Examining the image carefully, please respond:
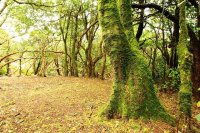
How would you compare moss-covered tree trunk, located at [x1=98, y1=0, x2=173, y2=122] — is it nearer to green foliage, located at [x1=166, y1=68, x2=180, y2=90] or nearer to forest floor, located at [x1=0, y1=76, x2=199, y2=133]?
forest floor, located at [x1=0, y1=76, x2=199, y2=133]

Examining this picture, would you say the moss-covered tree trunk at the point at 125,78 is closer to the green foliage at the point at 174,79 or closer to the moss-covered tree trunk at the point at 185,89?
the moss-covered tree trunk at the point at 185,89

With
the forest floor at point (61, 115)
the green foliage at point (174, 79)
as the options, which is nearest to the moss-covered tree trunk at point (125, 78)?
the forest floor at point (61, 115)

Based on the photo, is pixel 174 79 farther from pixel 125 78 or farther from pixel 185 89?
pixel 125 78

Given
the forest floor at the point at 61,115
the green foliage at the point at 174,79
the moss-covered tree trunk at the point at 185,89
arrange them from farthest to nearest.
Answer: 1. the green foliage at the point at 174,79
2. the moss-covered tree trunk at the point at 185,89
3. the forest floor at the point at 61,115

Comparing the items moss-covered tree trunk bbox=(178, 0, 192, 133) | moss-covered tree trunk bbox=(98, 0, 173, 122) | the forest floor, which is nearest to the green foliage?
the forest floor

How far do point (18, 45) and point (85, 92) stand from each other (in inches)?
858

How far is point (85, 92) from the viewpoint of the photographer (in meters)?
9.01

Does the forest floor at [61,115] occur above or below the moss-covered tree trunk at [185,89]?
below

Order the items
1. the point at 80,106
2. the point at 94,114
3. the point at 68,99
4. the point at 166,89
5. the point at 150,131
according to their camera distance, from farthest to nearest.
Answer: the point at 166,89 < the point at 68,99 < the point at 80,106 < the point at 94,114 < the point at 150,131

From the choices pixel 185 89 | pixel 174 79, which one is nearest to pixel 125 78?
pixel 185 89

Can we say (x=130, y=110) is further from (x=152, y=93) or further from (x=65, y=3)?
(x=65, y=3)

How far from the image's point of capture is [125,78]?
6.11 meters

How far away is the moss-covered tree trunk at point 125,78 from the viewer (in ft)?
19.4

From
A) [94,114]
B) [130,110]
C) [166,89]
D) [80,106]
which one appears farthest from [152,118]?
[166,89]
